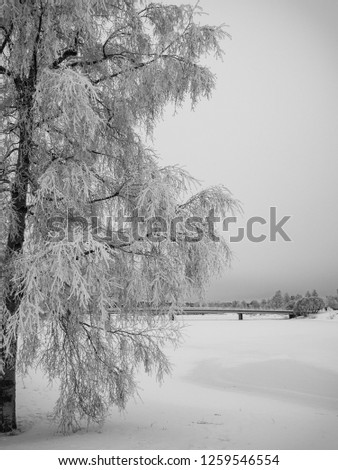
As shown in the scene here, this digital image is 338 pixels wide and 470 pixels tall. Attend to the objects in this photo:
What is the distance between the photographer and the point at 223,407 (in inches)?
344

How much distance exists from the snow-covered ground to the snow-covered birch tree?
67cm

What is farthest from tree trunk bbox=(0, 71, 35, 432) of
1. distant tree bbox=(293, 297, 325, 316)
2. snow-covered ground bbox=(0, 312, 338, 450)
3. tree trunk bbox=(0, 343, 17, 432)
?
distant tree bbox=(293, 297, 325, 316)

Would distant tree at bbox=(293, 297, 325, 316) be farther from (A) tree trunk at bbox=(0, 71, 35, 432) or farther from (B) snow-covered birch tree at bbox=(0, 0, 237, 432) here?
(A) tree trunk at bbox=(0, 71, 35, 432)

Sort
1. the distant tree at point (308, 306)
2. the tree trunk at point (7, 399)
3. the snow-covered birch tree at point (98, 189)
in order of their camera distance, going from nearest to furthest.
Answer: the snow-covered birch tree at point (98, 189)
the tree trunk at point (7, 399)
the distant tree at point (308, 306)

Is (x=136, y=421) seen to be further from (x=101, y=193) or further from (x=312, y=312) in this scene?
(x=312, y=312)

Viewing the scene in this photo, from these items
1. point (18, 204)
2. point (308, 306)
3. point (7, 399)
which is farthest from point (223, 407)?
point (308, 306)

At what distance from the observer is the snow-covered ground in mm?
6148

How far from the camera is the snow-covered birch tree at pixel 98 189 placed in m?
5.45

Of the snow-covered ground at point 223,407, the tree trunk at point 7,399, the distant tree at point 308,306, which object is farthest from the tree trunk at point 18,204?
the distant tree at point 308,306

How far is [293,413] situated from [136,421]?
3.01 m

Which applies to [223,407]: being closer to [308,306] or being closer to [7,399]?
[7,399]

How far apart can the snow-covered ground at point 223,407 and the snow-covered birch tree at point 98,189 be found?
2.21 feet

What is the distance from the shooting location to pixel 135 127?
730cm

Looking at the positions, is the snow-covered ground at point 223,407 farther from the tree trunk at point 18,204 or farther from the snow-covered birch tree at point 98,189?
the snow-covered birch tree at point 98,189
